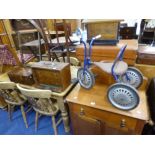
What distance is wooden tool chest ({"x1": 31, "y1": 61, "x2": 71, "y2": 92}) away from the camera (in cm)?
111

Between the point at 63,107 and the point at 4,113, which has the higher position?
the point at 63,107

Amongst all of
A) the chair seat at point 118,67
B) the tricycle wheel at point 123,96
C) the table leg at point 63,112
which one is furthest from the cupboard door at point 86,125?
the chair seat at point 118,67

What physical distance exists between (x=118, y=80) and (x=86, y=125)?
499 millimetres

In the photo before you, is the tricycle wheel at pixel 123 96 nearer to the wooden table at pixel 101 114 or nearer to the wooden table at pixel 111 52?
the wooden table at pixel 101 114

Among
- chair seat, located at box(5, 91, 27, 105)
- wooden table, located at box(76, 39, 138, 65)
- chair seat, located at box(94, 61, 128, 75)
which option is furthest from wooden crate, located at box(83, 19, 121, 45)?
chair seat, located at box(5, 91, 27, 105)

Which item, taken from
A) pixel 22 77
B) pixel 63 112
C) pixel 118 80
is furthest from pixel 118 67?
pixel 22 77

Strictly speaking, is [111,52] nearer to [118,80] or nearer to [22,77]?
[118,80]

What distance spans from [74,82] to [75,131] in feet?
1.60

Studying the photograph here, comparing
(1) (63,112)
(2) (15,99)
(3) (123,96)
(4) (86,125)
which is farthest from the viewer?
(2) (15,99)

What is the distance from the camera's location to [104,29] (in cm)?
102
